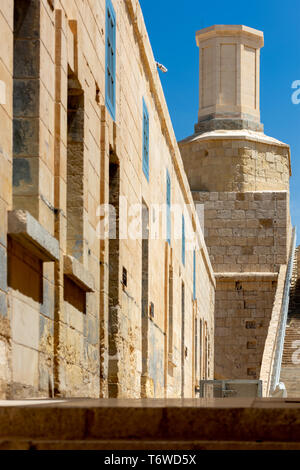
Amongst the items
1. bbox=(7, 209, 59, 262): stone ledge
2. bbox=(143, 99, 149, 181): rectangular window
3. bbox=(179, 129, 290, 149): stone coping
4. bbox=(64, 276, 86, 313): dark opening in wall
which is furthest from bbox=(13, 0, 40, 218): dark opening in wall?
bbox=(179, 129, 290, 149): stone coping

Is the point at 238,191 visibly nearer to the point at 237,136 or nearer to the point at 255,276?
the point at 237,136

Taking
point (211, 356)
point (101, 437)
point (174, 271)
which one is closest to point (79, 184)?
point (101, 437)

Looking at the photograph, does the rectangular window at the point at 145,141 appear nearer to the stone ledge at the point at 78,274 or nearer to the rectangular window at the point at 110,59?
the rectangular window at the point at 110,59

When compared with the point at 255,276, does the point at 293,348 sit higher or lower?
lower

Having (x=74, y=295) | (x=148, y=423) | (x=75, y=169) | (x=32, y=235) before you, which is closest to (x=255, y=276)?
(x=75, y=169)

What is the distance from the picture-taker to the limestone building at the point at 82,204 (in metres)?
6.62

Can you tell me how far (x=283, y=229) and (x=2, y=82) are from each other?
95.1 ft

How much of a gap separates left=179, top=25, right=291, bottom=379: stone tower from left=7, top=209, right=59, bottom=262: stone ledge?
2543 cm

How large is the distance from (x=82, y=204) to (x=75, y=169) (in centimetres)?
34

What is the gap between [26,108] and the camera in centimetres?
718

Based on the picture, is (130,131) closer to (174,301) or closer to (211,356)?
(174,301)

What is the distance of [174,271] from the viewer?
18.1 meters

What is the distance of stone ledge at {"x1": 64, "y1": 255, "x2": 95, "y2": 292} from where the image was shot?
25.8 feet

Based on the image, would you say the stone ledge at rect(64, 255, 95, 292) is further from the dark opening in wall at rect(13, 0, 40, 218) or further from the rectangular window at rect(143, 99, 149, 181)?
the rectangular window at rect(143, 99, 149, 181)
